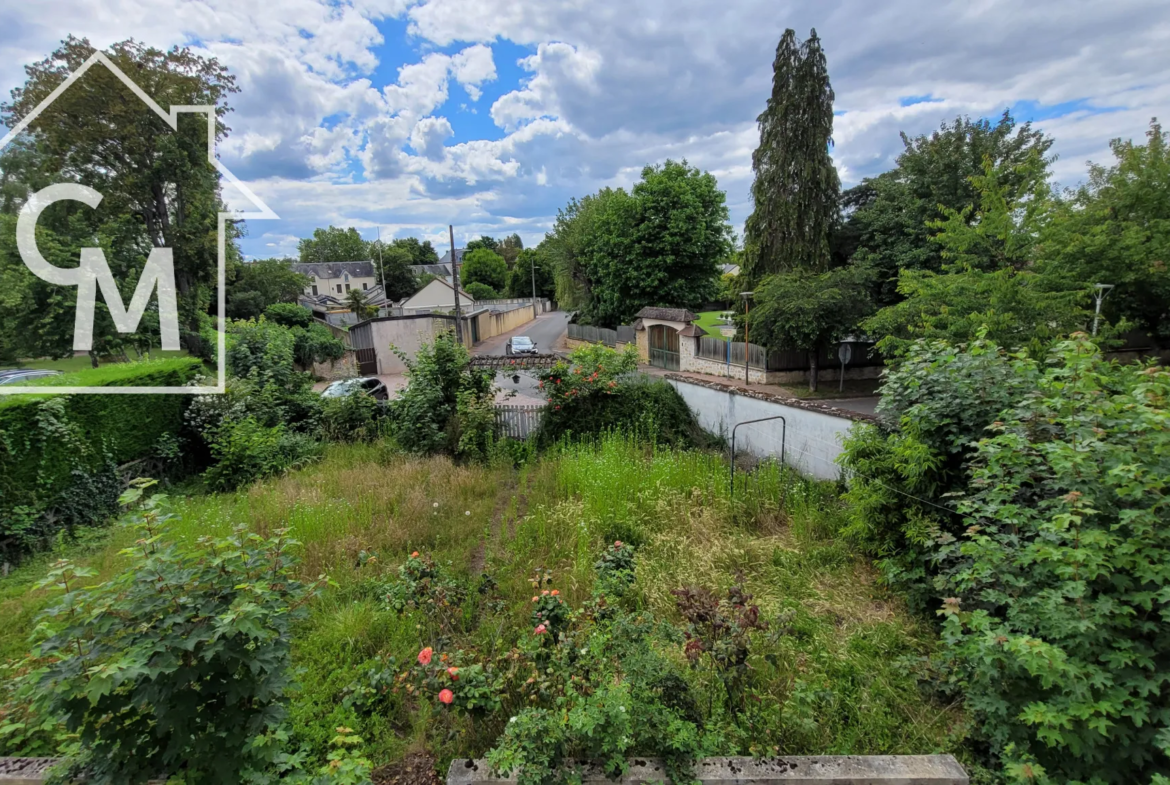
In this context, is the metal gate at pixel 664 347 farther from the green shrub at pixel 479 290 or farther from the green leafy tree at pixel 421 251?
the green leafy tree at pixel 421 251

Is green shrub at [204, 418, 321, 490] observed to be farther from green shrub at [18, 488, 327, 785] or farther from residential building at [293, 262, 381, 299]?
residential building at [293, 262, 381, 299]

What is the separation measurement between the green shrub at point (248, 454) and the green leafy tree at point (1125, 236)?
Answer: 14781 millimetres

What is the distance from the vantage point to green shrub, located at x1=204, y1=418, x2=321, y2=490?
700 centimetres

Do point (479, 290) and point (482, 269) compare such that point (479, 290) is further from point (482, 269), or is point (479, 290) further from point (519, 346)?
point (519, 346)

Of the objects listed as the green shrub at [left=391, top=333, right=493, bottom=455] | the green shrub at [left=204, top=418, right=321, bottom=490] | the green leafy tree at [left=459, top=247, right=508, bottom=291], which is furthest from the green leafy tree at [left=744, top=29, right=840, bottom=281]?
the green leafy tree at [left=459, top=247, right=508, bottom=291]

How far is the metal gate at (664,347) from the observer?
2022cm

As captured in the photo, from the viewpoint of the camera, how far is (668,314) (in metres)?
20.0

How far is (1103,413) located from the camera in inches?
89.5

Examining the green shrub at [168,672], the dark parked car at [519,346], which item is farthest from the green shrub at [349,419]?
the dark parked car at [519,346]

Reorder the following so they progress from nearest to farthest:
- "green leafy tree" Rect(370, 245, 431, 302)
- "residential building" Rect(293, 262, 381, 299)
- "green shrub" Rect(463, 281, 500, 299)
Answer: "green shrub" Rect(463, 281, 500, 299) → "green leafy tree" Rect(370, 245, 431, 302) → "residential building" Rect(293, 262, 381, 299)

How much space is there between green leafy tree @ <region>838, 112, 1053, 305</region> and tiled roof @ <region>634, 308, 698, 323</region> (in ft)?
20.7

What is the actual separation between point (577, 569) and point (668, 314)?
56.3ft

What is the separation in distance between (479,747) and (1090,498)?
10.1 ft

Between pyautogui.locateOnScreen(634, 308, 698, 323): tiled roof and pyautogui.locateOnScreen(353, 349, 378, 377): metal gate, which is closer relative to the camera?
pyautogui.locateOnScreen(634, 308, 698, 323): tiled roof
